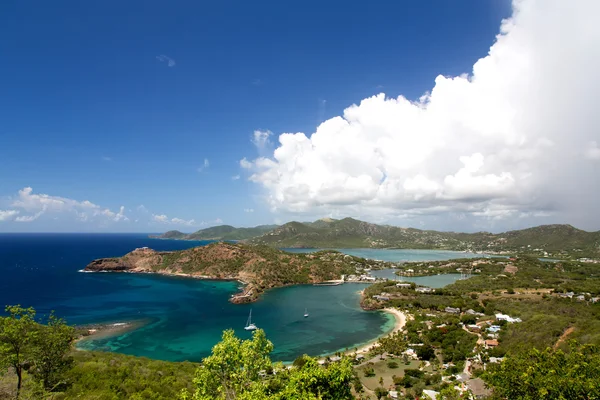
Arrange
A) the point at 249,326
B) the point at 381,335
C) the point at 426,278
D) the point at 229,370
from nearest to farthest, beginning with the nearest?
the point at 229,370, the point at 381,335, the point at 249,326, the point at 426,278

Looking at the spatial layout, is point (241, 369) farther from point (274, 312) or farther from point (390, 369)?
point (274, 312)

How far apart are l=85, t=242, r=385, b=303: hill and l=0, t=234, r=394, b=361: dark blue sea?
29.1 feet

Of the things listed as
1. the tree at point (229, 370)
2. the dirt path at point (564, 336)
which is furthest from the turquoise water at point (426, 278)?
the tree at point (229, 370)

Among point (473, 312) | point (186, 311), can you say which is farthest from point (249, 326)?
point (473, 312)

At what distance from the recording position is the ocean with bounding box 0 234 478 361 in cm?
5494

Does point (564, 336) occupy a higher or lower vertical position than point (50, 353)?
lower

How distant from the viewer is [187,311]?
76875 millimetres

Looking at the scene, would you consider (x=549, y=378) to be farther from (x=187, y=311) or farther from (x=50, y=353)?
(x=187, y=311)

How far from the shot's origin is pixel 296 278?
119m

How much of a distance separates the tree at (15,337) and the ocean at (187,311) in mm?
33909

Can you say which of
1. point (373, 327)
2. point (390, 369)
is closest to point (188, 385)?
point (390, 369)

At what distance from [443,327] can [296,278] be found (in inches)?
2762

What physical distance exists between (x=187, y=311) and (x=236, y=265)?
49189 mm

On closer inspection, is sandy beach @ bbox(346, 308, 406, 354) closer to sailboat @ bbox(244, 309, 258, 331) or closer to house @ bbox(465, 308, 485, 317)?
house @ bbox(465, 308, 485, 317)
